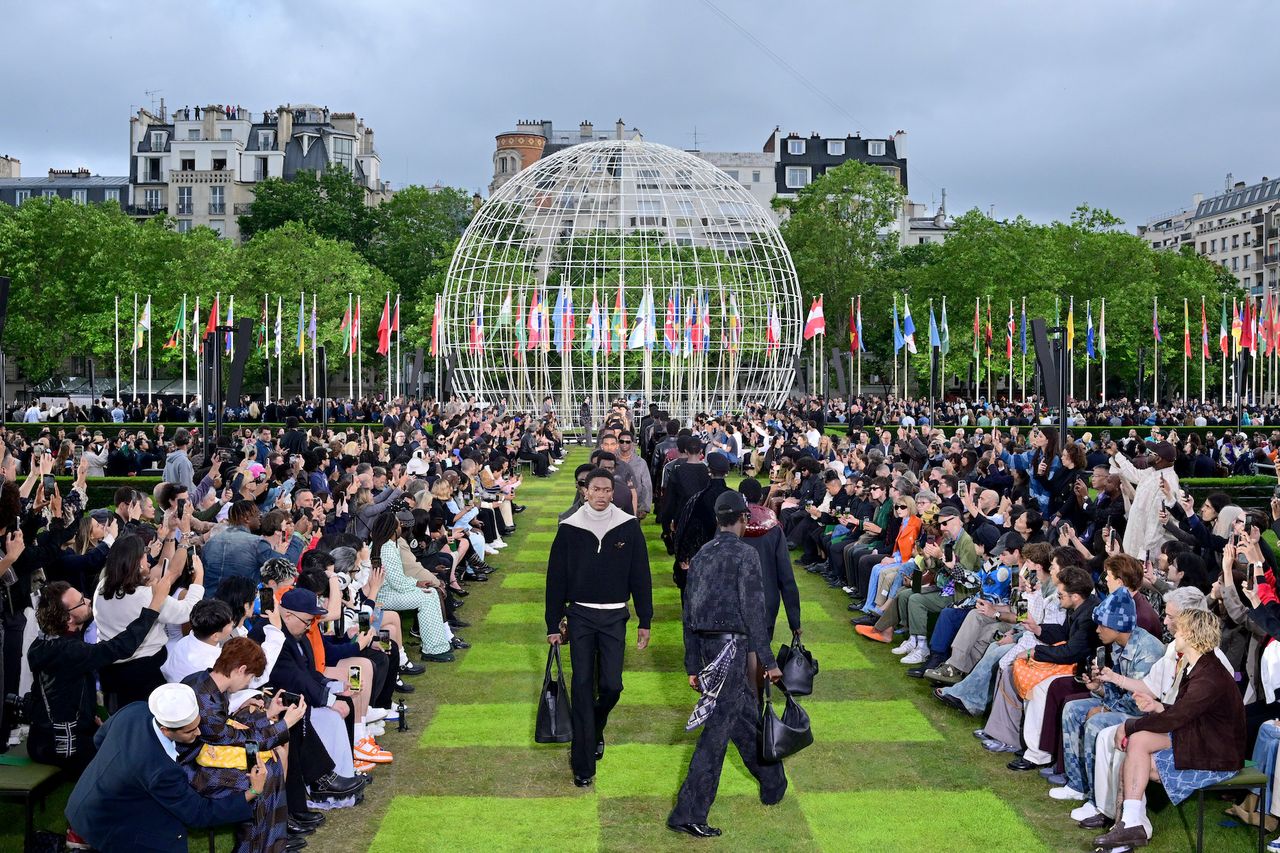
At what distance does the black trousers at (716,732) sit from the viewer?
7457 mm

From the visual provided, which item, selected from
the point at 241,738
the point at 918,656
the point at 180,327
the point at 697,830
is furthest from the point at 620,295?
the point at 241,738

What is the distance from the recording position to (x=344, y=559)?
33.7 feet

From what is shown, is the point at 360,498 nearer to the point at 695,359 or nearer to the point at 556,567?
the point at 556,567

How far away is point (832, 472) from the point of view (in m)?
17.5

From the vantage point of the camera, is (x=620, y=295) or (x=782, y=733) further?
(x=620, y=295)

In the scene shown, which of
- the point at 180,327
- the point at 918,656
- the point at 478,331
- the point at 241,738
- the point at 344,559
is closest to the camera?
the point at 241,738

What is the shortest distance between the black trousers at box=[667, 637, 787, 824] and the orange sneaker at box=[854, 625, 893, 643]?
551 cm

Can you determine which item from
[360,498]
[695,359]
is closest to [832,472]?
[360,498]

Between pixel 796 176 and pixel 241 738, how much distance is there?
318 feet

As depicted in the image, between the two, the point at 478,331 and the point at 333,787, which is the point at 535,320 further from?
the point at 333,787

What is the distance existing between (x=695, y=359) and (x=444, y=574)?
123 ft

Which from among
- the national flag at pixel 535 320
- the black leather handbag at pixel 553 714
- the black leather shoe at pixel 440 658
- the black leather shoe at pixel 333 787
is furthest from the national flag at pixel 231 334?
the black leather handbag at pixel 553 714

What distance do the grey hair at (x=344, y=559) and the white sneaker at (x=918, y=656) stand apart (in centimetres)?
530

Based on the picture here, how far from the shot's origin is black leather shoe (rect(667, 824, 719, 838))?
745cm
